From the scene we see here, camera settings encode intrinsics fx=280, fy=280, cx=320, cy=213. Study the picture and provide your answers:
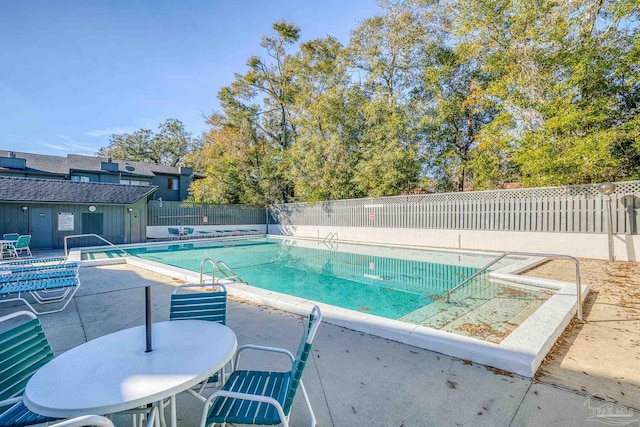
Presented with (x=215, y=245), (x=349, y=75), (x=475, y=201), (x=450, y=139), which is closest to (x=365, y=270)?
(x=475, y=201)

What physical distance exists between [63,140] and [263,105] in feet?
133

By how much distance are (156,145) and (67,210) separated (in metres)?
22.3

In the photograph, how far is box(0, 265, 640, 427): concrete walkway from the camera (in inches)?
76.5

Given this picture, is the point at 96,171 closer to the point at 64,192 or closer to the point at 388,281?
the point at 64,192

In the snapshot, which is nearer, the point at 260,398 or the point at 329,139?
the point at 260,398

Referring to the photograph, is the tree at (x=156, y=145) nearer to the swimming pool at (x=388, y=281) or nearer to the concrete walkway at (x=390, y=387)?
the swimming pool at (x=388, y=281)

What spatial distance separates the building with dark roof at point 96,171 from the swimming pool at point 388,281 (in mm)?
10064

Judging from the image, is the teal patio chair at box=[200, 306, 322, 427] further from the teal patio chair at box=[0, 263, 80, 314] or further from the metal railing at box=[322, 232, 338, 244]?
the metal railing at box=[322, 232, 338, 244]

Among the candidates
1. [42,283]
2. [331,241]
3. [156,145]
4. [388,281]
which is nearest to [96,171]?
[156,145]

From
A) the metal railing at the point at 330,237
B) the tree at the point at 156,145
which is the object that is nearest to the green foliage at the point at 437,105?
the metal railing at the point at 330,237

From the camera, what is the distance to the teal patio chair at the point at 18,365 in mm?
1435

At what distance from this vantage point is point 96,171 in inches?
763

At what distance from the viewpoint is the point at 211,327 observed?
6.66 ft

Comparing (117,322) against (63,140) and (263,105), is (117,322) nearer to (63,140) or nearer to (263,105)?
(263,105)
